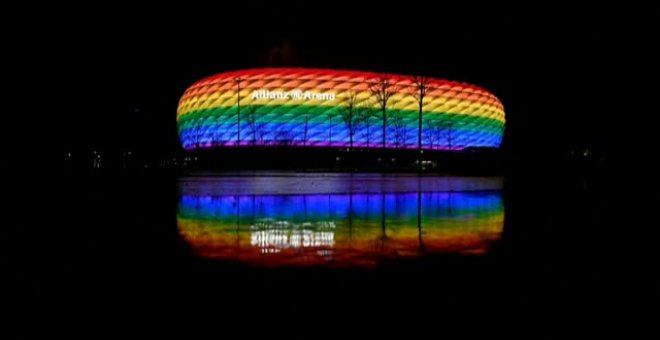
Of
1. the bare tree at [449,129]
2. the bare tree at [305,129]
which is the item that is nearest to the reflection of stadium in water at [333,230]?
the bare tree at [305,129]

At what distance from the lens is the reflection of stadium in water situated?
541 centimetres

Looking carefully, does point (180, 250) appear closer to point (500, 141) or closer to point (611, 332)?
point (611, 332)

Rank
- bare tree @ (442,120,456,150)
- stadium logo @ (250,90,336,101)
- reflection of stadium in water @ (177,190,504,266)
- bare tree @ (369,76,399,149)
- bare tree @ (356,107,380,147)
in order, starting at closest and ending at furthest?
1. reflection of stadium in water @ (177,190,504,266)
2. bare tree @ (369,76,399,149)
3. bare tree @ (356,107,380,147)
4. stadium logo @ (250,90,336,101)
5. bare tree @ (442,120,456,150)

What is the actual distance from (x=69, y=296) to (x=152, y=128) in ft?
233

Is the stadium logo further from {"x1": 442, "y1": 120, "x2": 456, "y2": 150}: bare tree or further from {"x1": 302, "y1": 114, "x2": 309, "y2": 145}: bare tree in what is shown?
{"x1": 442, "y1": 120, "x2": 456, "y2": 150}: bare tree

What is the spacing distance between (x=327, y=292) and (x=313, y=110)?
251 feet

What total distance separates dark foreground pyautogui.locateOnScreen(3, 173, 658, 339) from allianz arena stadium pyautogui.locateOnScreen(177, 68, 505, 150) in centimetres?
6837

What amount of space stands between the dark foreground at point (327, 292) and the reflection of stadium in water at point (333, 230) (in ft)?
0.85

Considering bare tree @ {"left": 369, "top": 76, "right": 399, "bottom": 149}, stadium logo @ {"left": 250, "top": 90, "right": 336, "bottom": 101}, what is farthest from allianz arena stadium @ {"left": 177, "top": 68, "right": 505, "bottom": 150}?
bare tree @ {"left": 369, "top": 76, "right": 399, "bottom": 149}

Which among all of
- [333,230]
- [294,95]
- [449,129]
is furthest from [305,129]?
[333,230]

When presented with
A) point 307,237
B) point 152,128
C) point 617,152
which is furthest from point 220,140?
point 307,237

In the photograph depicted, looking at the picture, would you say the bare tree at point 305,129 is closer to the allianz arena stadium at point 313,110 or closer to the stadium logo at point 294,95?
the allianz arena stadium at point 313,110

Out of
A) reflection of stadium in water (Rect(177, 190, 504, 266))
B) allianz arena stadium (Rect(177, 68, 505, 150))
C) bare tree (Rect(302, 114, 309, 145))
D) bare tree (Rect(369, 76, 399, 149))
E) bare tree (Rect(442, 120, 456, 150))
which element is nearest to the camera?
reflection of stadium in water (Rect(177, 190, 504, 266))

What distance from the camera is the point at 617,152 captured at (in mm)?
30062
